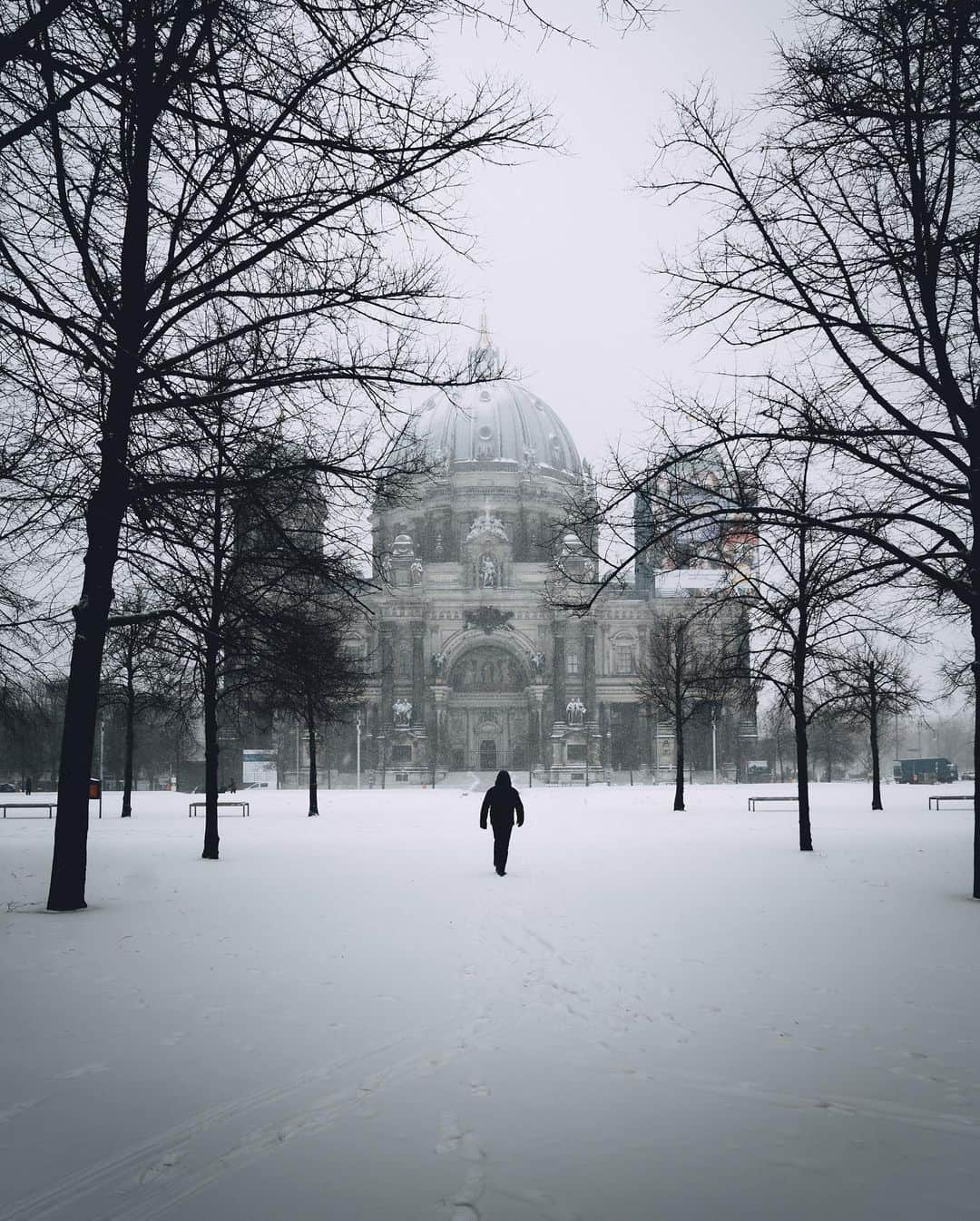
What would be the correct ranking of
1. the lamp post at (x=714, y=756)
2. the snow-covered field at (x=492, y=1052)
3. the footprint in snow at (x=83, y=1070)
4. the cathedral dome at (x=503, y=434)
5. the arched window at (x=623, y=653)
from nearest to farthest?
the snow-covered field at (x=492, y=1052) → the footprint in snow at (x=83, y=1070) → the lamp post at (x=714, y=756) → the arched window at (x=623, y=653) → the cathedral dome at (x=503, y=434)

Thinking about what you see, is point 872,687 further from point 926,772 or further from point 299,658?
point 926,772

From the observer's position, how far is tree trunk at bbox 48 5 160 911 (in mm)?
10344

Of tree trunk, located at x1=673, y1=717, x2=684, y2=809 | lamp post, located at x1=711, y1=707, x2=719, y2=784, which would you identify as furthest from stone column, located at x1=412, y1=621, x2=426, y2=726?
tree trunk, located at x1=673, y1=717, x2=684, y2=809

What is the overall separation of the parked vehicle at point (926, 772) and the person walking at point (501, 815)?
65308 millimetres

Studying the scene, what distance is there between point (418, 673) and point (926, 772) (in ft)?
130

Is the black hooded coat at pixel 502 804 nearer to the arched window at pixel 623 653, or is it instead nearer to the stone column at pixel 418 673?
the stone column at pixel 418 673

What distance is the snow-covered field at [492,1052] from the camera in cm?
439

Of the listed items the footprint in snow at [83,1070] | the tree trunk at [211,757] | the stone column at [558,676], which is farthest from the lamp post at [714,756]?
the footprint in snow at [83,1070]

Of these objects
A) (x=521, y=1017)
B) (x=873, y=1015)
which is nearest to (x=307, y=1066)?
(x=521, y=1017)

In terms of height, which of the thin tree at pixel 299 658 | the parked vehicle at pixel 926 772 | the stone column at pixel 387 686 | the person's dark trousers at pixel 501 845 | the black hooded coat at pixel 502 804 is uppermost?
the stone column at pixel 387 686

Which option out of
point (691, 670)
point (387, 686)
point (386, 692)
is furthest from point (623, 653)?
point (691, 670)

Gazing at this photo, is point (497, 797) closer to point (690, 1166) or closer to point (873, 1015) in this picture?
point (873, 1015)

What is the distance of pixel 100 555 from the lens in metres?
11.6

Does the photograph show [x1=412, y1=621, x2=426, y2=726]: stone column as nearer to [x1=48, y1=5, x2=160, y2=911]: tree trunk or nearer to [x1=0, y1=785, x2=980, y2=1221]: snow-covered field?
[x1=0, y1=785, x2=980, y2=1221]: snow-covered field
